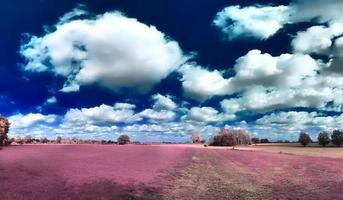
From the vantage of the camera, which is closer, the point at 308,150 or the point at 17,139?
A: the point at 17,139

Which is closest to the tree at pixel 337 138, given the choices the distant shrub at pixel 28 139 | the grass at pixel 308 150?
the grass at pixel 308 150

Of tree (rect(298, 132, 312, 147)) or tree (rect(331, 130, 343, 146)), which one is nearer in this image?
tree (rect(331, 130, 343, 146))

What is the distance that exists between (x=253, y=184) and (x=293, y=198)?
7.33 metres

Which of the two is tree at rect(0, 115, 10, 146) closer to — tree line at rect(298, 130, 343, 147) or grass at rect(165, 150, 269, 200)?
grass at rect(165, 150, 269, 200)

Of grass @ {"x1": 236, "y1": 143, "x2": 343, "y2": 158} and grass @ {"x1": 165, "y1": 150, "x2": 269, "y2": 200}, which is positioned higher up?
grass @ {"x1": 236, "y1": 143, "x2": 343, "y2": 158}

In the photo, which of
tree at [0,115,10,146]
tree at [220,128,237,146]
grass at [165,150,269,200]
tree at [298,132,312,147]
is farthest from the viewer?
tree at [220,128,237,146]

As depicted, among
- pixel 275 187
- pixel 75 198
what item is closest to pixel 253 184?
pixel 275 187

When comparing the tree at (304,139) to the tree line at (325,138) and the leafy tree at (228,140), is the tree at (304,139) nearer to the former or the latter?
the tree line at (325,138)

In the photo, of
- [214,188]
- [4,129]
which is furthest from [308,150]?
[214,188]

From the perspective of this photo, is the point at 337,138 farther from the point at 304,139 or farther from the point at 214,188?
the point at 214,188

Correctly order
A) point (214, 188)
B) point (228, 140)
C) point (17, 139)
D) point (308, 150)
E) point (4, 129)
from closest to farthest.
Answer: point (214, 188) → point (4, 129) → point (17, 139) → point (308, 150) → point (228, 140)

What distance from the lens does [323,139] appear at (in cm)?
16788

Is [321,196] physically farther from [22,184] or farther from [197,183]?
[22,184]

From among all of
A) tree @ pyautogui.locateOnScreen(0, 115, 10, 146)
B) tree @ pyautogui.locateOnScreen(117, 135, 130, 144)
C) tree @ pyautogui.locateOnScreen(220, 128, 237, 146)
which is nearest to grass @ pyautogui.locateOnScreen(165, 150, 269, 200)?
tree @ pyautogui.locateOnScreen(0, 115, 10, 146)
